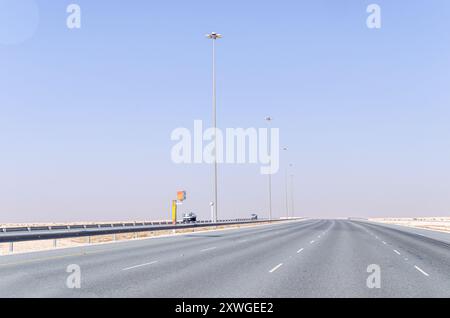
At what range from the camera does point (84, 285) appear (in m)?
10.8

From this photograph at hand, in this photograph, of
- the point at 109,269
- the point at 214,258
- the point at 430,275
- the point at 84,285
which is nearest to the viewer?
the point at 84,285

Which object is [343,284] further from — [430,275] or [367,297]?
[430,275]
